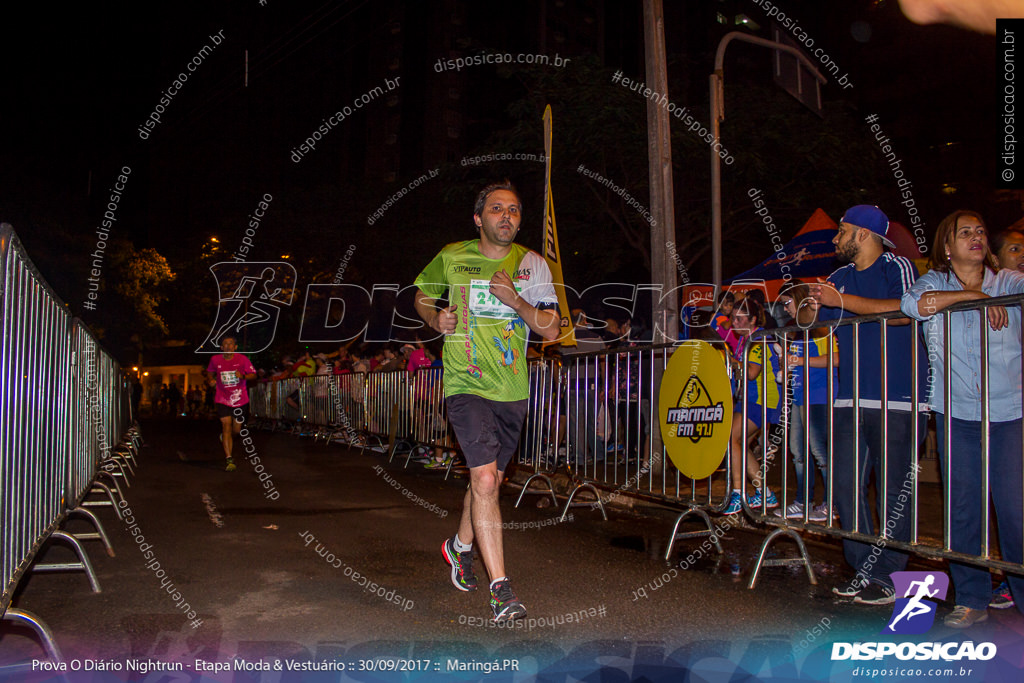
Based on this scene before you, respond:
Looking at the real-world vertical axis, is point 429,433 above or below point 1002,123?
below

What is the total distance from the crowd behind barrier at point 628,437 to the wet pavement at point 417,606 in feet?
1.22

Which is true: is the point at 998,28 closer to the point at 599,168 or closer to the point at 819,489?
the point at 819,489

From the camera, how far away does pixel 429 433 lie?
11828 millimetres

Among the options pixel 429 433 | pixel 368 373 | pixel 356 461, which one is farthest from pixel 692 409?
pixel 368 373

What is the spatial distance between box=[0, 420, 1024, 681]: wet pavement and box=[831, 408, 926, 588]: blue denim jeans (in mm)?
331

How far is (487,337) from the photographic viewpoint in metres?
4.45

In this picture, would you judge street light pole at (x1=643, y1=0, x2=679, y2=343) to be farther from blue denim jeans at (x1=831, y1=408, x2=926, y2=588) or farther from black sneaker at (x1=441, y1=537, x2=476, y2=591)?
black sneaker at (x1=441, y1=537, x2=476, y2=591)

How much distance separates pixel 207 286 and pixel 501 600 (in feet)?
112

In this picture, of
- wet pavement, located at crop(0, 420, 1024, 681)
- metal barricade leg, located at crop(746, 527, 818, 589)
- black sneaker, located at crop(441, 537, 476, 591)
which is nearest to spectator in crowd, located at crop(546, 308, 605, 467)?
wet pavement, located at crop(0, 420, 1024, 681)

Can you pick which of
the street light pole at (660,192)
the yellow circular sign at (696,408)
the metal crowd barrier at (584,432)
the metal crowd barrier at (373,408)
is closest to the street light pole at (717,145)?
the street light pole at (660,192)

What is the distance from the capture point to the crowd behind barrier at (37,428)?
3203 millimetres

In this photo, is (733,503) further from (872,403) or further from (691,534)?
(872,403)

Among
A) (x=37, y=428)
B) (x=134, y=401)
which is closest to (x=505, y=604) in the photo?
(x=37, y=428)

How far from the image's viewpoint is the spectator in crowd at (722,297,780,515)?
18.4ft
